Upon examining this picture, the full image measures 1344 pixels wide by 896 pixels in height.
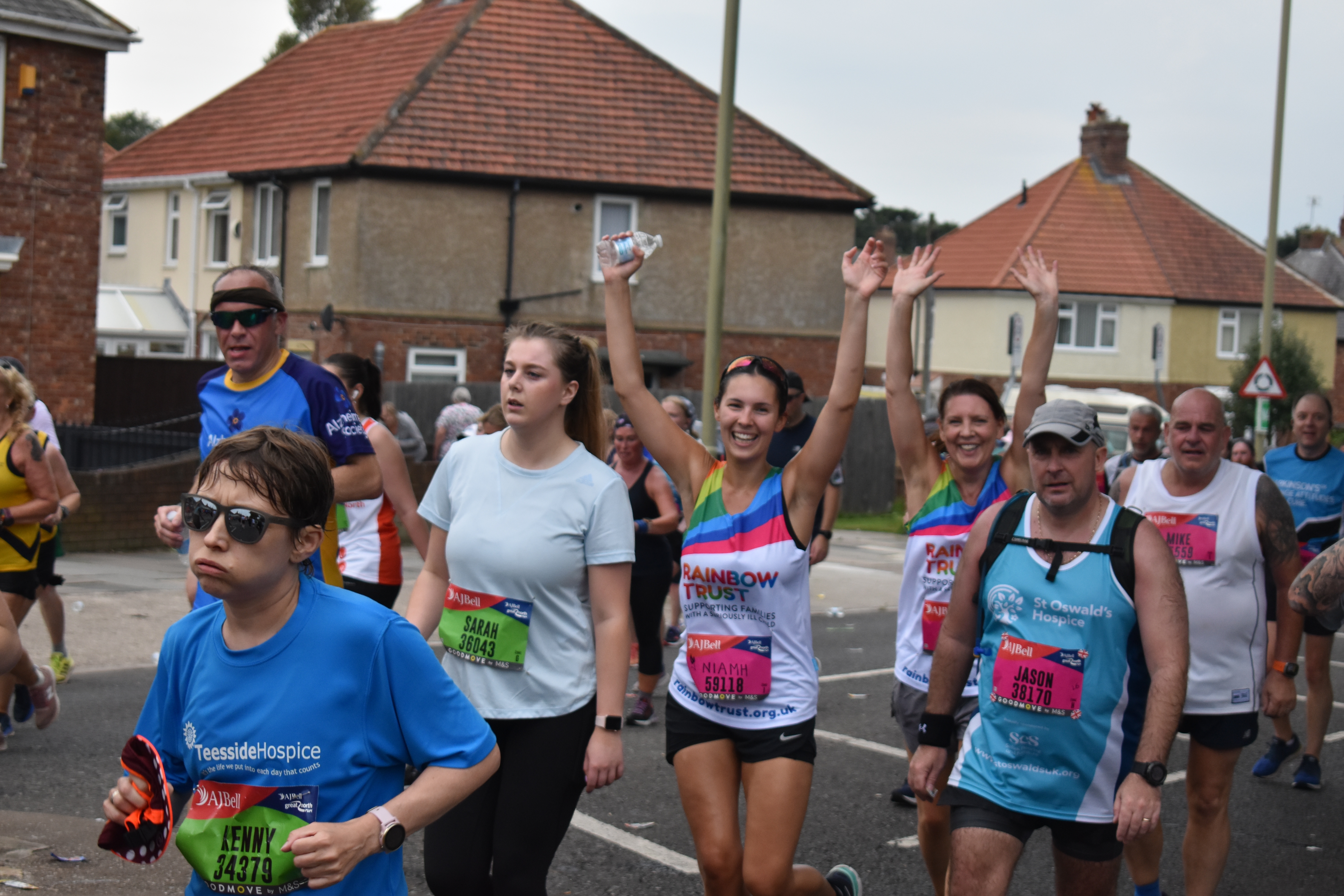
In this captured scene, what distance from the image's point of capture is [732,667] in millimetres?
4309

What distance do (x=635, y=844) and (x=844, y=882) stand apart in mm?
1520

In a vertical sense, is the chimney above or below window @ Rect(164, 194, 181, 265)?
above

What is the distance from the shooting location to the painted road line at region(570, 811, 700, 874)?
19.1ft

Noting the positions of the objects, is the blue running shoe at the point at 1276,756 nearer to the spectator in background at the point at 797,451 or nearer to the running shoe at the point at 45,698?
the spectator in background at the point at 797,451

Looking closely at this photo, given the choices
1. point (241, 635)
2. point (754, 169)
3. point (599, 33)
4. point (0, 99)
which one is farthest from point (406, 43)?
point (241, 635)

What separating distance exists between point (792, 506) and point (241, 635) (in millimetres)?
2158

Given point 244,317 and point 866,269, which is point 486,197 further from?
point 866,269

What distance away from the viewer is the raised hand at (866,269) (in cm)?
465

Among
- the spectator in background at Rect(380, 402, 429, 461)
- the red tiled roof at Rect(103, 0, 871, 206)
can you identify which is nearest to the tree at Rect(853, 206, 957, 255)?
the red tiled roof at Rect(103, 0, 871, 206)

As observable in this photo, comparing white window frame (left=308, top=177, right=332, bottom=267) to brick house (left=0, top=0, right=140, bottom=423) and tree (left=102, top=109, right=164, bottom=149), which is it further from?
tree (left=102, top=109, right=164, bottom=149)

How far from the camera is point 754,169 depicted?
30.8m

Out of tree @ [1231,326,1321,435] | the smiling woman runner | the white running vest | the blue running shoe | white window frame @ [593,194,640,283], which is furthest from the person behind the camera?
tree @ [1231,326,1321,435]

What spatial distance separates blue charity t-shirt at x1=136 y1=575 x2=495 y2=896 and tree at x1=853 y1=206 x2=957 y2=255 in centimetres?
7498

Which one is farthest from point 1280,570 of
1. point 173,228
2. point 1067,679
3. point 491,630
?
point 173,228
